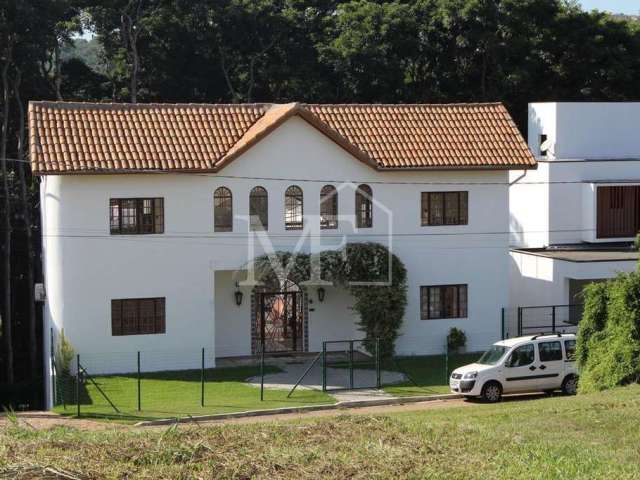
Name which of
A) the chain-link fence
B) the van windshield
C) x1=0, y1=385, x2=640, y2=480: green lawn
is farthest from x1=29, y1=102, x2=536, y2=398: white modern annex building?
x1=0, y1=385, x2=640, y2=480: green lawn

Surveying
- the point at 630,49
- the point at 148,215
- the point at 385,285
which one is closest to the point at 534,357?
the point at 385,285

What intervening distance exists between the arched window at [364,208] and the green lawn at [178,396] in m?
5.70

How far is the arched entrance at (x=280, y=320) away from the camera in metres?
32.3

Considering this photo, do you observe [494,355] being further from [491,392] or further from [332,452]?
[332,452]

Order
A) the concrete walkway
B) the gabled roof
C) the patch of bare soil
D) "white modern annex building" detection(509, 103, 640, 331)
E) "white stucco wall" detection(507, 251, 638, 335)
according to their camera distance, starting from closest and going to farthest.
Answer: the patch of bare soil < the concrete walkway < the gabled roof < "white stucco wall" detection(507, 251, 638, 335) < "white modern annex building" detection(509, 103, 640, 331)

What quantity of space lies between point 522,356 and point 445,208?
759 cm

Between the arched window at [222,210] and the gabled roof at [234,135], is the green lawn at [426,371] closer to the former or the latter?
the gabled roof at [234,135]

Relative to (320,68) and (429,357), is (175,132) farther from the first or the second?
(320,68)

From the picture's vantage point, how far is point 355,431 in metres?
15.4

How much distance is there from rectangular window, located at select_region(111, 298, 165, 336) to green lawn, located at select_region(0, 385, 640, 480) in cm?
1415

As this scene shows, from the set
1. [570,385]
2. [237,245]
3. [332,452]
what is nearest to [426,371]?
[570,385]

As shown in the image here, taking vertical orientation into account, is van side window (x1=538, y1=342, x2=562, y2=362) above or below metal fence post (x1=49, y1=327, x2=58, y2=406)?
above

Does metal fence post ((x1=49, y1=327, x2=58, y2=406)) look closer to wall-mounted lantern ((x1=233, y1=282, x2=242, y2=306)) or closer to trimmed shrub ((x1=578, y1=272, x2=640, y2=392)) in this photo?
wall-mounted lantern ((x1=233, y1=282, x2=242, y2=306))

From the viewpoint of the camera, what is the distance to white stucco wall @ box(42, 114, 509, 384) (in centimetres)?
2953
